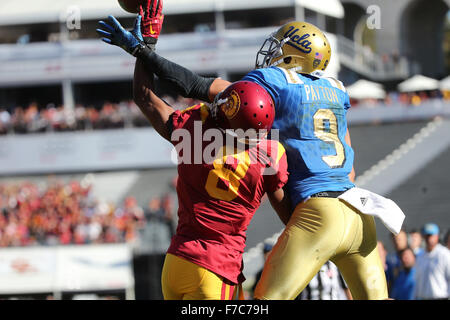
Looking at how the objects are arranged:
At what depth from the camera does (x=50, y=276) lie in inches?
495

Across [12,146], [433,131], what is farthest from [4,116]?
[433,131]

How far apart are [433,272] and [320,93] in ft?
14.4

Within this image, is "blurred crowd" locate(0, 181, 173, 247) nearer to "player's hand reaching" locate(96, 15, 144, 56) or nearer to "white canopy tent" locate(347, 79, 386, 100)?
"white canopy tent" locate(347, 79, 386, 100)

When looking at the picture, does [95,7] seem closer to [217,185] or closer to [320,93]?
[320,93]

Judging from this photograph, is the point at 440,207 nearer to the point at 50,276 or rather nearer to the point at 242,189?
the point at 50,276

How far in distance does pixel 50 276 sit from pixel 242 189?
9551mm

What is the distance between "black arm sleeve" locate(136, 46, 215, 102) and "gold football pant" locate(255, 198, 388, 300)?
849 mm

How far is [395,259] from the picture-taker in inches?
348

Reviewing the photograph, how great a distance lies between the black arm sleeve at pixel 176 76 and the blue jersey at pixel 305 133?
299 millimetres

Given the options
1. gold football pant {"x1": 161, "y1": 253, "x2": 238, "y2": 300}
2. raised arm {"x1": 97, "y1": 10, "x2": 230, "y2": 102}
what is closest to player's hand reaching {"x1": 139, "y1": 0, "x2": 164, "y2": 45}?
raised arm {"x1": 97, "y1": 10, "x2": 230, "y2": 102}

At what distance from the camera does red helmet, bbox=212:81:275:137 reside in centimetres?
354

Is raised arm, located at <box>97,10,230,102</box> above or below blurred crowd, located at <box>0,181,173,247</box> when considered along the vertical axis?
above

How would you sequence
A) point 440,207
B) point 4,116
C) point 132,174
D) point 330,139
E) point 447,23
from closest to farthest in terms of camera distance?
point 330,139
point 440,207
point 132,174
point 4,116
point 447,23

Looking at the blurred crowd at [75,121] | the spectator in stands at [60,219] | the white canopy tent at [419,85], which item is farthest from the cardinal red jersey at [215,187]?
the white canopy tent at [419,85]
